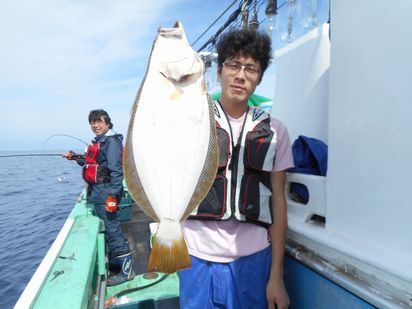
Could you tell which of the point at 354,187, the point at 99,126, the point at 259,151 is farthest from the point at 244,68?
the point at 99,126

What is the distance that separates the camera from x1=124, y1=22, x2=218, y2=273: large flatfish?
1522 millimetres

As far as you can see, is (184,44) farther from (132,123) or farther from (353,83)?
(353,83)

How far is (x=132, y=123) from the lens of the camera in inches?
60.1

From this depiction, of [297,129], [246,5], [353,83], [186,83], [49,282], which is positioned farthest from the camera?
[246,5]

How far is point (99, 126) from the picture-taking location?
530 centimetres

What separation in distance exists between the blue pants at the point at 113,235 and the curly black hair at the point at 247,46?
358cm

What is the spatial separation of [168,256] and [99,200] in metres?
3.95

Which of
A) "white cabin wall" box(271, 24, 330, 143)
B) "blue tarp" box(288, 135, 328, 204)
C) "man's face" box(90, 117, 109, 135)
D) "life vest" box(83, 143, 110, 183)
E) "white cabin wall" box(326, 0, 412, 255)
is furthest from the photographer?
"man's face" box(90, 117, 109, 135)

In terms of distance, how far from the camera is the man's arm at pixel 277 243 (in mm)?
1925

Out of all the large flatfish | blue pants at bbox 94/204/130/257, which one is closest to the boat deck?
blue pants at bbox 94/204/130/257

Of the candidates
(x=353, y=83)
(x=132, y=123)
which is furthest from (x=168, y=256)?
(x=353, y=83)

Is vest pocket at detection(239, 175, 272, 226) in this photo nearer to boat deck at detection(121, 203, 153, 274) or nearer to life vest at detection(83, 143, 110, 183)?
boat deck at detection(121, 203, 153, 274)

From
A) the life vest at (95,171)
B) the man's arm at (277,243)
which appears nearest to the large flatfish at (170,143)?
the man's arm at (277,243)

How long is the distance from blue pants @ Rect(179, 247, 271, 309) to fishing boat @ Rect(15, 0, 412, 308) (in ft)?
1.06
